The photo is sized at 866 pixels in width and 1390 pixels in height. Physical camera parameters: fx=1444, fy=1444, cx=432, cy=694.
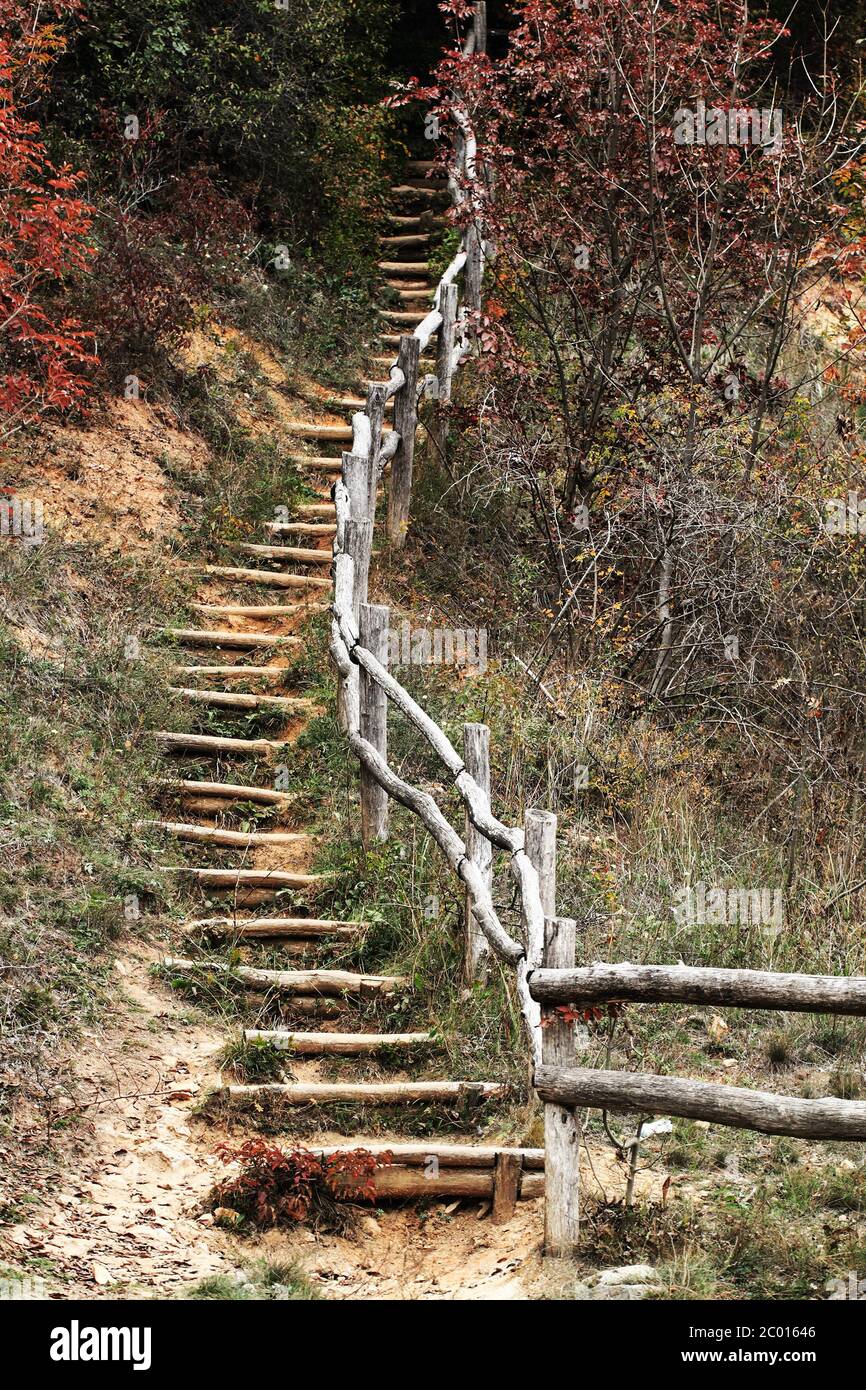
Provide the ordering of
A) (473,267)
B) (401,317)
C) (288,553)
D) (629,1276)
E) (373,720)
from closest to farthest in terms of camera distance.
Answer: (629,1276) < (373,720) < (288,553) < (473,267) < (401,317)

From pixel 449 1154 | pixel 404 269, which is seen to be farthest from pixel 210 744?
pixel 404 269

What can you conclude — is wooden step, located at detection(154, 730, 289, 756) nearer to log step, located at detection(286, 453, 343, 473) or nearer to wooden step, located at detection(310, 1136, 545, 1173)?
wooden step, located at detection(310, 1136, 545, 1173)

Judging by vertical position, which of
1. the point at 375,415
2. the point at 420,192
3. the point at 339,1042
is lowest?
the point at 339,1042

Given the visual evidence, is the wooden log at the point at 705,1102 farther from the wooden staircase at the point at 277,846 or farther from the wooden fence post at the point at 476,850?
the wooden fence post at the point at 476,850

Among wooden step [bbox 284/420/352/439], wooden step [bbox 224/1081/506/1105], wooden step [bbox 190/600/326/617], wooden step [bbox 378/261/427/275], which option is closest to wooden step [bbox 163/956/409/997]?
wooden step [bbox 224/1081/506/1105]

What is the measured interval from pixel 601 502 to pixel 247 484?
114 inches

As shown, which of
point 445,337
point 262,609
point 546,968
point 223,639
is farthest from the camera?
point 445,337

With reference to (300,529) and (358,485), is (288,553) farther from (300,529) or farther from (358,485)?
(358,485)

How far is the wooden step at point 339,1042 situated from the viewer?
263 inches

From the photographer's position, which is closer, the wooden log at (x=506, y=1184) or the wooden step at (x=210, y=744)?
the wooden log at (x=506, y=1184)

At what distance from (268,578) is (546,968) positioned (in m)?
5.86

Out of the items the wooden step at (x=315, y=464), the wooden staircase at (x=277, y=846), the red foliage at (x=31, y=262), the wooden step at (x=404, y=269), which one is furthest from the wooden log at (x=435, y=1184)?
the wooden step at (x=404, y=269)

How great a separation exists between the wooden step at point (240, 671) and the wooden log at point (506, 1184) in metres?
4.47

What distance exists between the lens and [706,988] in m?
4.71
